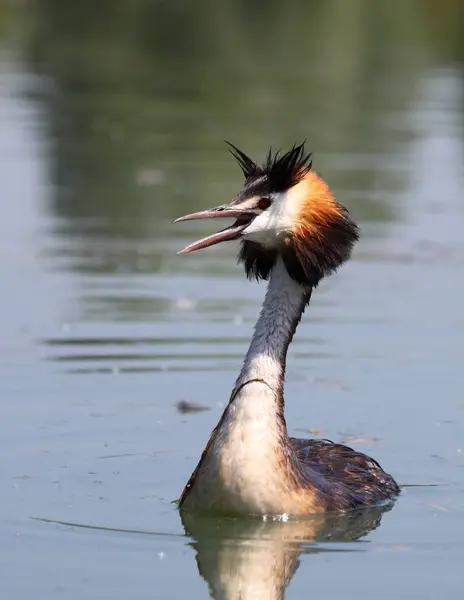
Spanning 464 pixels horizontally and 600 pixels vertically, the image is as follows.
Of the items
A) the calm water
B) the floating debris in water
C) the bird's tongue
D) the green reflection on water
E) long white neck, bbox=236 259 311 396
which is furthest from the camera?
the green reflection on water

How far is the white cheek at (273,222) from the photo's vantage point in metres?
9.51

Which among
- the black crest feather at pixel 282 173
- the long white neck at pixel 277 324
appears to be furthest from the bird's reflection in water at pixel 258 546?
the black crest feather at pixel 282 173

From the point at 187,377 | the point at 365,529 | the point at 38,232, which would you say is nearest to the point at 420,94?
the point at 38,232

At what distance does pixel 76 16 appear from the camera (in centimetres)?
4428

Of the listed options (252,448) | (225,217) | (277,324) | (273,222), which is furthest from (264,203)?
(252,448)

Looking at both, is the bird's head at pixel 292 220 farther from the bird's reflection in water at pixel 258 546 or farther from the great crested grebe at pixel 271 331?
the bird's reflection in water at pixel 258 546

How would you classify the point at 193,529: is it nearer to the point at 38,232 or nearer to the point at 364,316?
the point at 364,316

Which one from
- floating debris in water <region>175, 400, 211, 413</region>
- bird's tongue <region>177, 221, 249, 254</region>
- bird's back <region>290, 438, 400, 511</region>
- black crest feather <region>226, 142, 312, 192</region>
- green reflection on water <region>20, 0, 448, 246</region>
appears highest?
green reflection on water <region>20, 0, 448, 246</region>

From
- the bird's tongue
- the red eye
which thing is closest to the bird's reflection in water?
the bird's tongue

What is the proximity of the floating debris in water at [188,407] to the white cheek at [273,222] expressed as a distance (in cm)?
291

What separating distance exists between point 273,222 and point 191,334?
16.2ft

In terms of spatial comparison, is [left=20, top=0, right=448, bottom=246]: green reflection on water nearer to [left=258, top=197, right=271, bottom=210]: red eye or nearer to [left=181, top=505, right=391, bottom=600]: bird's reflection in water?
[left=258, top=197, right=271, bottom=210]: red eye

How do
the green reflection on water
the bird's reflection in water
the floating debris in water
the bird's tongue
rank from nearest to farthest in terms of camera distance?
the bird's reflection in water
the bird's tongue
the floating debris in water
the green reflection on water

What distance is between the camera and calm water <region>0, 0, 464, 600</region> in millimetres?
9180
